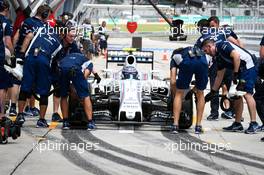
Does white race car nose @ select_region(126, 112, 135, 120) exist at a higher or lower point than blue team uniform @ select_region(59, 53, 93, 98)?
lower

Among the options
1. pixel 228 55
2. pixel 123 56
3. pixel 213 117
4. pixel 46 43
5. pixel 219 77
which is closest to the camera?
pixel 228 55

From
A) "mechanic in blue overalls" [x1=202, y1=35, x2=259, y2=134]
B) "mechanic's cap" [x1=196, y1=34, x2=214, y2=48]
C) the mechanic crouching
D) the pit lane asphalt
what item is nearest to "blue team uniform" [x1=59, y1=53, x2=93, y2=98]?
the mechanic crouching

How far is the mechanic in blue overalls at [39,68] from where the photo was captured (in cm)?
1030

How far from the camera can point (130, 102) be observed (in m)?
10.4

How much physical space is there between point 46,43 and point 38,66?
395mm

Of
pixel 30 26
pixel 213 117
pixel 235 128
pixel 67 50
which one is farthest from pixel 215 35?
pixel 30 26

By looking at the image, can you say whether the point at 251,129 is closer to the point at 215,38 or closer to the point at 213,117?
the point at 215,38

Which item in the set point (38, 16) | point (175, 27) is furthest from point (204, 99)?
point (175, 27)

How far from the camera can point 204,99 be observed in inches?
409

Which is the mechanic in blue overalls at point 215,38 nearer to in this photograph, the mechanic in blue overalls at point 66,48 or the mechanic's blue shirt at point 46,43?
the mechanic in blue overalls at point 66,48

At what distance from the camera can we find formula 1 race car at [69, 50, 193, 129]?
10.3m

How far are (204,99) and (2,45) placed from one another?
10.6 feet

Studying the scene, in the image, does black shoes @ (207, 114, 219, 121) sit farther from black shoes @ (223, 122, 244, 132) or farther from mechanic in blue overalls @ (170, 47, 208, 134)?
mechanic in blue overalls @ (170, 47, 208, 134)

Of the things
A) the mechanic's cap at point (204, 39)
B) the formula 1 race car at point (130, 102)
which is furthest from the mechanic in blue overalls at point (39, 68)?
the mechanic's cap at point (204, 39)
